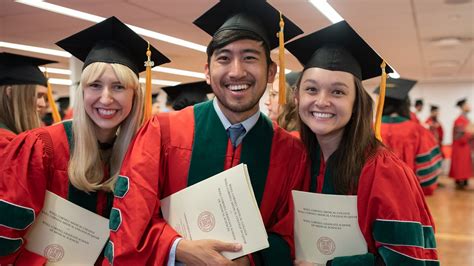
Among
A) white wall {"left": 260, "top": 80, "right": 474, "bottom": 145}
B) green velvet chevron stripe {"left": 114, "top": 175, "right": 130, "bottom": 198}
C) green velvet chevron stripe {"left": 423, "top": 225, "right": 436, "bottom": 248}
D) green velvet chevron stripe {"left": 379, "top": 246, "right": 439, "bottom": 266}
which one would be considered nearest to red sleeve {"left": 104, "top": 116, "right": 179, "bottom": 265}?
green velvet chevron stripe {"left": 114, "top": 175, "right": 130, "bottom": 198}

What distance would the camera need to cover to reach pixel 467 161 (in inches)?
418

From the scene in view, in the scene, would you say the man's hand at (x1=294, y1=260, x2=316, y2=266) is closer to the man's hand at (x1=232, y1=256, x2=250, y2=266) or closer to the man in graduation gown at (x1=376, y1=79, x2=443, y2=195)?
the man's hand at (x1=232, y1=256, x2=250, y2=266)

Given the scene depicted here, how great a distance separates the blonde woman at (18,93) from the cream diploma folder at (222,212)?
3.98ft

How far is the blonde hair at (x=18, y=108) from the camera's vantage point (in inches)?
95.1

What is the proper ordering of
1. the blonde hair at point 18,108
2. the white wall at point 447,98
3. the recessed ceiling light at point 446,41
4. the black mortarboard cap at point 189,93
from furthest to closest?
1. the white wall at point 447,98
2. the recessed ceiling light at point 446,41
3. the black mortarboard cap at point 189,93
4. the blonde hair at point 18,108

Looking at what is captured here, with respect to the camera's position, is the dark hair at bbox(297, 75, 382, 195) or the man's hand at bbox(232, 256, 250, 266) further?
the dark hair at bbox(297, 75, 382, 195)

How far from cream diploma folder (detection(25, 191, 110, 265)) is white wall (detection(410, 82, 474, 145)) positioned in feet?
54.2

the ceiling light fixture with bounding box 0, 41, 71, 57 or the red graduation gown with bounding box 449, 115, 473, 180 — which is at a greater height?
the ceiling light fixture with bounding box 0, 41, 71, 57

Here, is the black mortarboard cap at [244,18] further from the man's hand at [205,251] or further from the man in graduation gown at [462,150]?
the man in graduation gown at [462,150]

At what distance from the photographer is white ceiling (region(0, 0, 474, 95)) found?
5953 mm

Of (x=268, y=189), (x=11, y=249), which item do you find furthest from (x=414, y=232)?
(x=11, y=249)

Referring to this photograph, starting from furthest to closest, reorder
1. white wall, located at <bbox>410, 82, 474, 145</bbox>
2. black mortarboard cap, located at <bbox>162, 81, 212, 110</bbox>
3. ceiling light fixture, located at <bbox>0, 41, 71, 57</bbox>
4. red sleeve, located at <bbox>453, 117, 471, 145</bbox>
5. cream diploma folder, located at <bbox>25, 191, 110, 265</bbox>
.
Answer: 1. white wall, located at <bbox>410, 82, 474, 145</bbox>
2. red sleeve, located at <bbox>453, 117, 471, 145</bbox>
3. ceiling light fixture, located at <bbox>0, 41, 71, 57</bbox>
4. black mortarboard cap, located at <bbox>162, 81, 212, 110</bbox>
5. cream diploma folder, located at <bbox>25, 191, 110, 265</bbox>

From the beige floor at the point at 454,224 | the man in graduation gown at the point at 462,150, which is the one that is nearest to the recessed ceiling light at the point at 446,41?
the man in graduation gown at the point at 462,150

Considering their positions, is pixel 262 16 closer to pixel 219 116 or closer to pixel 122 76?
pixel 219 116
